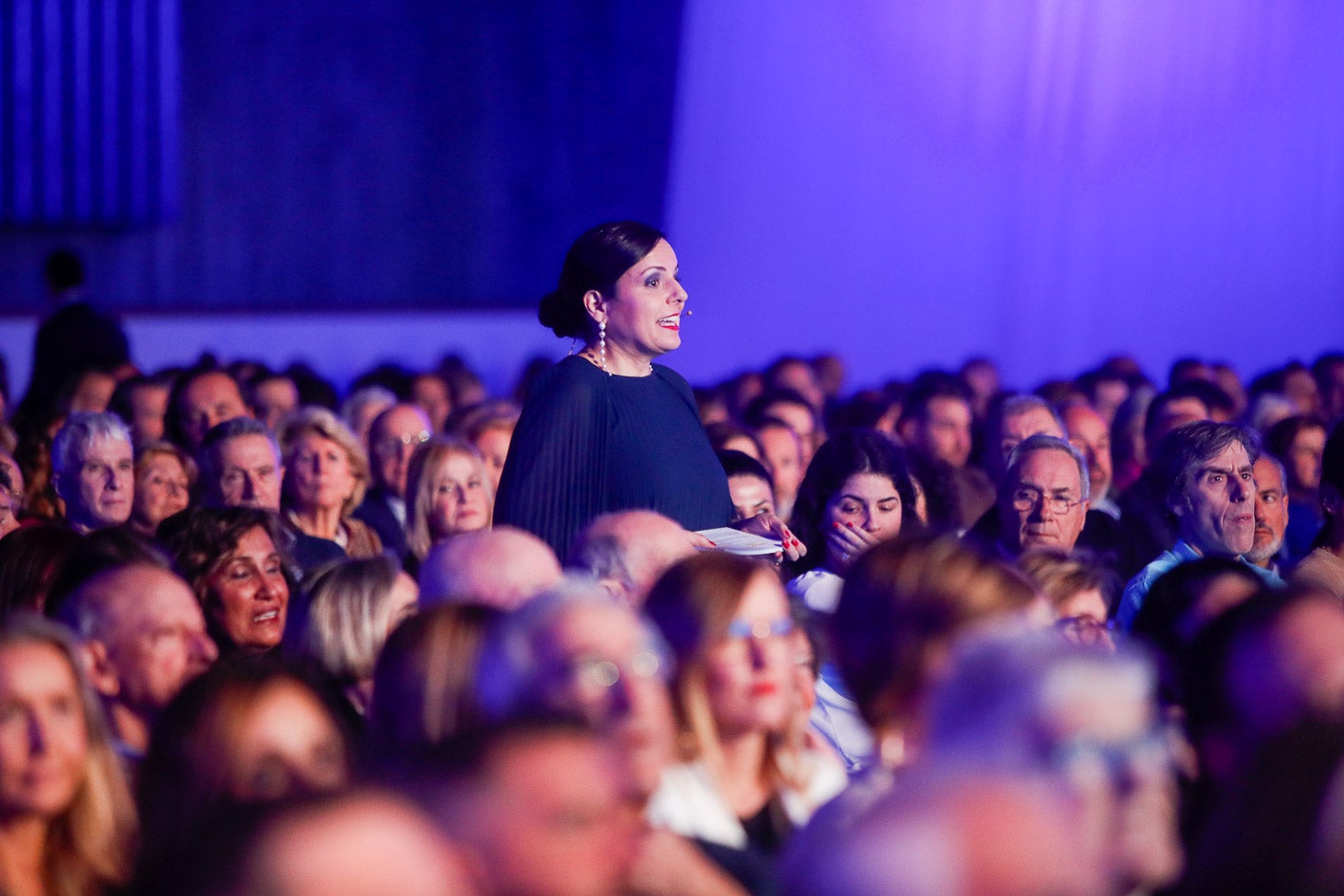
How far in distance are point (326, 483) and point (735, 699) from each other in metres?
3.32

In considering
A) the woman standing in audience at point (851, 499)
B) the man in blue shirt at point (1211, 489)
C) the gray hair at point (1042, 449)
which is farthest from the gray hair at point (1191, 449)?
the woman standing in audience at point (851, 499)

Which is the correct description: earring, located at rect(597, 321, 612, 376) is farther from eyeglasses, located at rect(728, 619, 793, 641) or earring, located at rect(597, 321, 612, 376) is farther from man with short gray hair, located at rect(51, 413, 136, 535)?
man with short gray hair, located at rect(51, 413, 136, 535)

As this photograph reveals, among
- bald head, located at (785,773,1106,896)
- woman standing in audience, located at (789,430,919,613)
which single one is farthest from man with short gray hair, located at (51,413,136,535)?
bald head, located at (785,773,1106,896)

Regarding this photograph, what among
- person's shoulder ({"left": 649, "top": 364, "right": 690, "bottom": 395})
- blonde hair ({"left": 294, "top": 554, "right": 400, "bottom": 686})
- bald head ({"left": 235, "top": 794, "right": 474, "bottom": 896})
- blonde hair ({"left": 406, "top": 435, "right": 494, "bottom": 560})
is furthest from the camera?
blonde hair ({"left": 406, "top": 435, "right": 494, "bottom": 560})

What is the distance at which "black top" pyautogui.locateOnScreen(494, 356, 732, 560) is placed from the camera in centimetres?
443

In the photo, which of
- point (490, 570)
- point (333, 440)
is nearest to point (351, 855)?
point (490, 570)

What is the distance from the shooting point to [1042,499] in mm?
5254

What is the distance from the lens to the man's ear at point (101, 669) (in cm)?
340

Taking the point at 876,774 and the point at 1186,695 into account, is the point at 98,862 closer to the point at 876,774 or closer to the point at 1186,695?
the point at 876,774

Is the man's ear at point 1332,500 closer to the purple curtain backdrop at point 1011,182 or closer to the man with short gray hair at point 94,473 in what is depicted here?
the man with short gray hair at point 94,473

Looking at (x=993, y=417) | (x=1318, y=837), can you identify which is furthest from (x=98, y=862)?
(x=993, y=417)

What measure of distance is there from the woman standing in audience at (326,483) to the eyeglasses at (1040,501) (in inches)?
81.9

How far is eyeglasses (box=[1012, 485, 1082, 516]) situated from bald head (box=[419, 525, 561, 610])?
2123 millimetres

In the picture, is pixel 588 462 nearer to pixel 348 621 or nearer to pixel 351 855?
pixel 348 621
